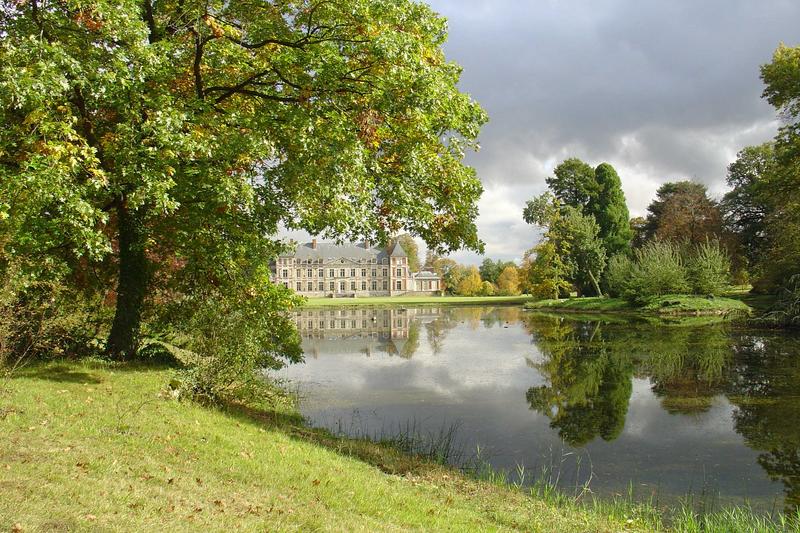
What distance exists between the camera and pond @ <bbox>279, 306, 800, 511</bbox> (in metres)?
7.44

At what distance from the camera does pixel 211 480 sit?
17.3ft

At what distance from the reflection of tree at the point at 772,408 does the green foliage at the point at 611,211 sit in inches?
1147

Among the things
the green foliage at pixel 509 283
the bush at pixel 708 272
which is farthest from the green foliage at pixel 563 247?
the green foliage at pixel 509 283

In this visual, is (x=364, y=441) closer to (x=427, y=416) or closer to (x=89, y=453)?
(x=427, y=416)

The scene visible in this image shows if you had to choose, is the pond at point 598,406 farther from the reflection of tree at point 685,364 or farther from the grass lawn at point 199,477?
the grass lawn at point 199,477

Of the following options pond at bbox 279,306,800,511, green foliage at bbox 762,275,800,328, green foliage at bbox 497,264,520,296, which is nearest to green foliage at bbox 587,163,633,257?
green foliage at bbox 762,275,800,328

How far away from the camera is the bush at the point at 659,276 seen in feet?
111

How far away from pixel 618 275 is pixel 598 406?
30.9m

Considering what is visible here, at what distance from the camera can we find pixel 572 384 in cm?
1359

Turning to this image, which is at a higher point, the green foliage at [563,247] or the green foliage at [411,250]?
the green foliage at [411,250]

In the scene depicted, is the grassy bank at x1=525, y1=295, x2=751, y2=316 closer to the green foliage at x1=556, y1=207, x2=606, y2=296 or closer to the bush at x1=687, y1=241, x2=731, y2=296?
the bush at x1=687, y1=241, x2=731, y2=296

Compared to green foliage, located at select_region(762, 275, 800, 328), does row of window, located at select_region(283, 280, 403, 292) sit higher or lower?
higher

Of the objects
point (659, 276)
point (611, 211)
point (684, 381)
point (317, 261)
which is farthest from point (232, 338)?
point (317, 261)

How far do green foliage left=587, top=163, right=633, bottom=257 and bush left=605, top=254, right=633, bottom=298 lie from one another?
3.43 metres
